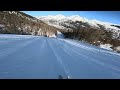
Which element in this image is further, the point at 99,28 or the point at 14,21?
the point at 14,21

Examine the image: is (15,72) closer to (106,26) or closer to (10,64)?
(10,64)

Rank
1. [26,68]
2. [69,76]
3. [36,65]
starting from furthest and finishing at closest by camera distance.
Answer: [36,65] < [26,68] < [69,76]

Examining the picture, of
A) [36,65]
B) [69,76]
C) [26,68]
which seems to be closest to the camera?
[69,76]

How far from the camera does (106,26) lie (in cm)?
543

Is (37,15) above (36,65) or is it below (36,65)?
above

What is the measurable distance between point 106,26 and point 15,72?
7.56 feet

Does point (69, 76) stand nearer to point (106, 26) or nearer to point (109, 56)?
point (106, 26)

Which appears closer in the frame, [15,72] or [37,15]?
[15,72]
